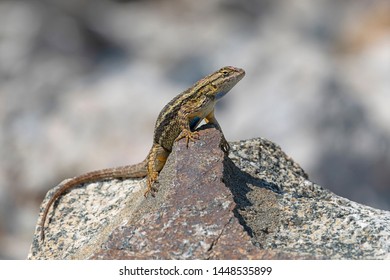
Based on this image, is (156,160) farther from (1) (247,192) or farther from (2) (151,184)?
(1) (247,192)

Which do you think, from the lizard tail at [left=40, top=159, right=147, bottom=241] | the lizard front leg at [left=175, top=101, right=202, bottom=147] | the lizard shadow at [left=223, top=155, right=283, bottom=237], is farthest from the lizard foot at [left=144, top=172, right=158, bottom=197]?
the lizard shadow at [left=223, top=155, right=283, bottom=237]

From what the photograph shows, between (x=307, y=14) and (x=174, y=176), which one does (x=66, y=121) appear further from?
(x=174, y=176)

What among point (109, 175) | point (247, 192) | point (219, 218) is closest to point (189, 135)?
A: point (247, 192)

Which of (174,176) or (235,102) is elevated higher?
(235,102)

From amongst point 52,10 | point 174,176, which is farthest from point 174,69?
point 174,176

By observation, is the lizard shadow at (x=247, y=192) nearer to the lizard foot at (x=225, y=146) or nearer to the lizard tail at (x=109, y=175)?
the lizard foot at (x=225, y=146)

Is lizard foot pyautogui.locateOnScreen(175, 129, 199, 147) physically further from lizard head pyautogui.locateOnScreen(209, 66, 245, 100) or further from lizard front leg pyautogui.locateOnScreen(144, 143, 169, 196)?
lizard head pyautogui.locateOnScreen(209, 66, 245, 100)
